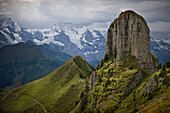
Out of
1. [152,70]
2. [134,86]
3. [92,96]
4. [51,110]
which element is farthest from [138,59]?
[51,110]

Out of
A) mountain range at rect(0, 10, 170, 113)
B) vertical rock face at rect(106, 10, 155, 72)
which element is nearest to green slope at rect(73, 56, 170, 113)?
mountain range at rect(0, 10, 170, 113)

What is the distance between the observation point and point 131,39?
5600 inches

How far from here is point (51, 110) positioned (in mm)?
190375

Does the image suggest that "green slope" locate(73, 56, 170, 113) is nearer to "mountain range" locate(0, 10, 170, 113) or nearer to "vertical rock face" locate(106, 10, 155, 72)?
"mountain range" locate(0, 10, 170, 113)

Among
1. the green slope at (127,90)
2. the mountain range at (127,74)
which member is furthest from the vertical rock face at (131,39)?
the green slope at (127,90)

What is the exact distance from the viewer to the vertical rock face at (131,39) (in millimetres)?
133750

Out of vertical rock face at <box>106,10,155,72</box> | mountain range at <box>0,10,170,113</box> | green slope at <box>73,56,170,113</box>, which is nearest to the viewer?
green slope at <box>73,56,170,113</box>

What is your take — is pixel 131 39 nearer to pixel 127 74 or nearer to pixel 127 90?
pixel 127 74

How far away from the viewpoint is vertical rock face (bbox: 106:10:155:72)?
134 metres

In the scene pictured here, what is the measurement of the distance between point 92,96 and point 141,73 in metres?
51.7

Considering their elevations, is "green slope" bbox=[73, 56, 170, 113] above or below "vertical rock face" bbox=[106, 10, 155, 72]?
below

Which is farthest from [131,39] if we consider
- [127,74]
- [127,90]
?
[127,90]

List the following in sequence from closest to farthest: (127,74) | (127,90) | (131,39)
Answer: (127,90)
(127,74)
(131,39)

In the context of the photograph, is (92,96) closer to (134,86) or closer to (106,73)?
(106,73)
